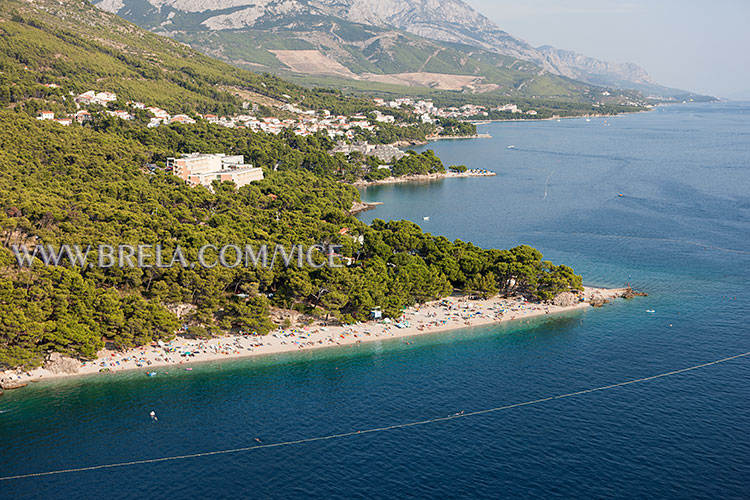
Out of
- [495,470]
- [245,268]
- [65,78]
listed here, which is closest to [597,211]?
[245,268]

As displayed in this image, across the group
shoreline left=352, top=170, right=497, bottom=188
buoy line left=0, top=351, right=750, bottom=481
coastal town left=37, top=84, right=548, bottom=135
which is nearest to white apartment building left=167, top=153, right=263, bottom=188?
coastal town left=37, top=84, right=548, bottom=135

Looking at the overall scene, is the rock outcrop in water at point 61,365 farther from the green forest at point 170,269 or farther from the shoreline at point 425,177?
the shoreline at point 425,177

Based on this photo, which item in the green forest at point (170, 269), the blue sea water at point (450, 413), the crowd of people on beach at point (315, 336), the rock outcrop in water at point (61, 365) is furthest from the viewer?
the green forest at point (170, 269)

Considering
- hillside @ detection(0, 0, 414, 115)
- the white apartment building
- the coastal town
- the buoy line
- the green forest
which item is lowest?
the buoy line

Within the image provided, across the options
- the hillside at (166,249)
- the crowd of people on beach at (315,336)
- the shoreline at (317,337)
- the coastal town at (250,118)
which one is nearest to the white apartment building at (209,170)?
the hillside at (166,249)

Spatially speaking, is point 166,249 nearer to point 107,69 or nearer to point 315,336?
point 315,336

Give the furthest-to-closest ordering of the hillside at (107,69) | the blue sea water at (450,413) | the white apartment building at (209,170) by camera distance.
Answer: the hillside at (107,69), the white apartment building at (209,170), the blue sea water at (450,413)

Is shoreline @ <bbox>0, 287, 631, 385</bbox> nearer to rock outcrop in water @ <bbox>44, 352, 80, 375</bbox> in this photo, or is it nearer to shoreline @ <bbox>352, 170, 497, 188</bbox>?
rock outcrop in water @ <bbox>44, 352, 80, 375</bbox>

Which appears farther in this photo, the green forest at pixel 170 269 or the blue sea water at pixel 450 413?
the green forest at pixel 170 269
